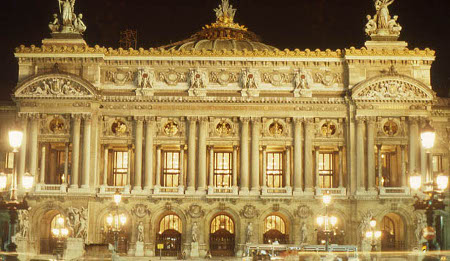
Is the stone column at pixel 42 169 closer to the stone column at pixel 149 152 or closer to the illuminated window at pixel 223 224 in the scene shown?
the stone column at pixel 149 152

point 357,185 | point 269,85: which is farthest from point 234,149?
point 357,185

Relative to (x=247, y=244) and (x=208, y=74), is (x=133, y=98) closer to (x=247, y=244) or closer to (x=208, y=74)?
(x=208, y=74)

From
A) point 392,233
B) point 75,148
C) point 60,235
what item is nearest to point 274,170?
point 392,233

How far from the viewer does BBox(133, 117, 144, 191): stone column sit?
6081 centimetres

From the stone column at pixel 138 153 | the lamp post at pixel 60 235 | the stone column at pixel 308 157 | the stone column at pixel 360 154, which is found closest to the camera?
the lamp post at pixel 60 235

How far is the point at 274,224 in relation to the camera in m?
61.8

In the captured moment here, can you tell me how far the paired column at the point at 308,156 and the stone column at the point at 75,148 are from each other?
1900 centimetres

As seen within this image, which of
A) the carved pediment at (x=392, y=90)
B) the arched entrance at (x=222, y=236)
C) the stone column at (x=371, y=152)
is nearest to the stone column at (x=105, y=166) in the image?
the arched entrance at (x=222, y=236)

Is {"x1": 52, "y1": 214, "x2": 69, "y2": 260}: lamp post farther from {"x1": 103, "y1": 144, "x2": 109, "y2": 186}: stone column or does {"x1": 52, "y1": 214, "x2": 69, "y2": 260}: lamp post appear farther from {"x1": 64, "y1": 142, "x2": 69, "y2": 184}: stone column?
{"x1": 103, "y1": 144, "x2": 109, "y2": 186}: stone column

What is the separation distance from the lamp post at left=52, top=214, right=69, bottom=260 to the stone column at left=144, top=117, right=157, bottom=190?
24.2 feet

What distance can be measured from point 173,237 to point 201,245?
2.91 m

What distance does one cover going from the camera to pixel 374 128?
200ft

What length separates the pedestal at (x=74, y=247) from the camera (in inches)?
2266

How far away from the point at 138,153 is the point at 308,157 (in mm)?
14264
